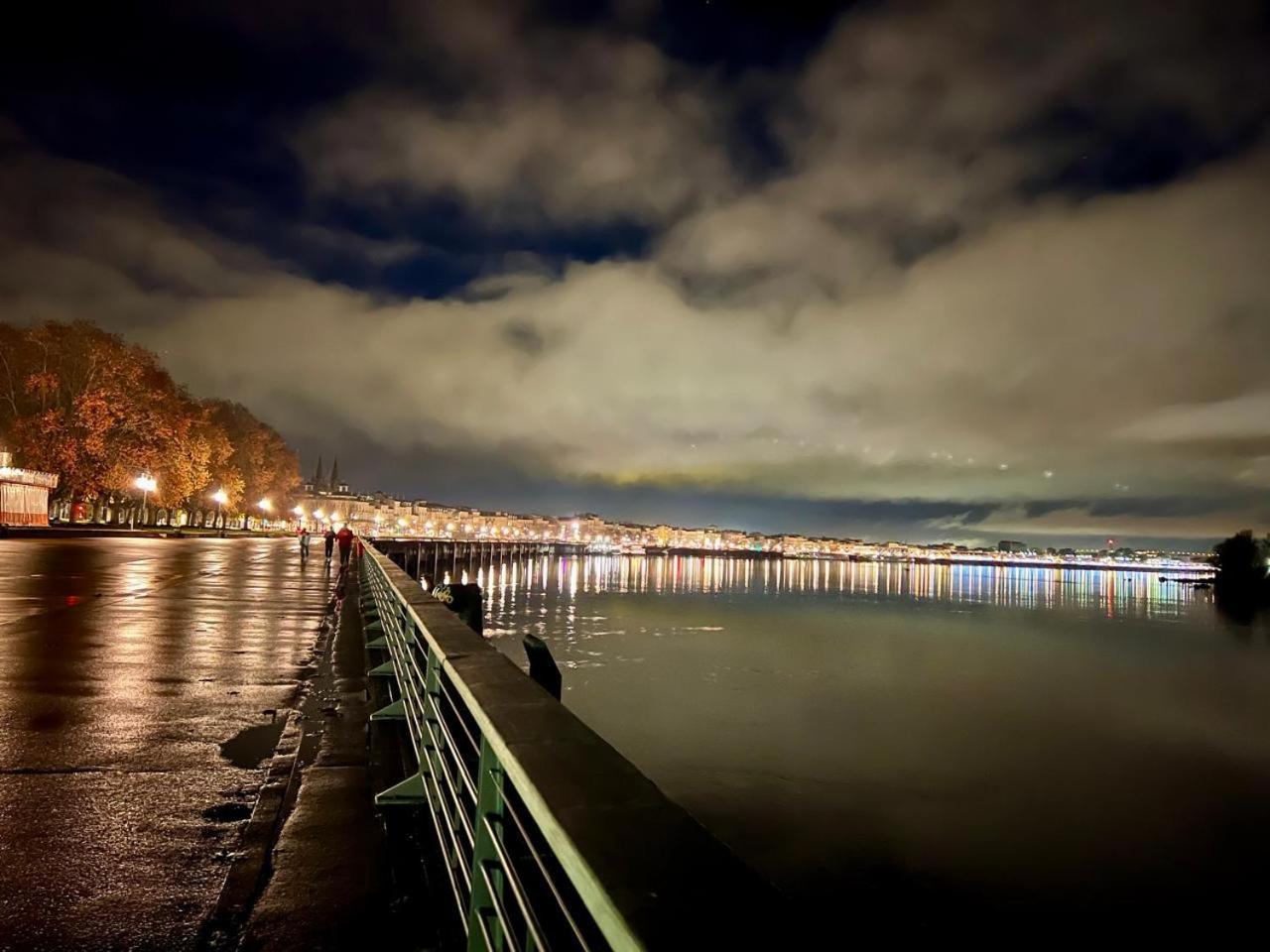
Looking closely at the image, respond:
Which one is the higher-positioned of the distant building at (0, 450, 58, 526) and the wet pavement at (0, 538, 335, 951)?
the distant building at (0, 450, 58, 526)

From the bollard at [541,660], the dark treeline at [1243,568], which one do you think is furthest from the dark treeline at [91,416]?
the dark treeline at [1243,568]

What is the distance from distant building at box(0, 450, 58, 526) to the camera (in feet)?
161

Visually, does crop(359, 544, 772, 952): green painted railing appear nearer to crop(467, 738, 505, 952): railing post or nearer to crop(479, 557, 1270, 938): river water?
crop(467, 738, 505, 952): railing post

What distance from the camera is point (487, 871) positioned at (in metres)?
2.41

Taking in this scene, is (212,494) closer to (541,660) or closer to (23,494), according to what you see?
(23,494)

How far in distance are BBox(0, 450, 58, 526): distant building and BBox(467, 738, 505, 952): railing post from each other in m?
59.7

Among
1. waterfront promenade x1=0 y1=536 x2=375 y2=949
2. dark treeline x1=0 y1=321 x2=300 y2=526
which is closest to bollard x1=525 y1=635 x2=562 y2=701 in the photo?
waterfront promenade x1=0 y1=536 x2=375 y2=949

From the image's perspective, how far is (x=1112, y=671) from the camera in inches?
1379

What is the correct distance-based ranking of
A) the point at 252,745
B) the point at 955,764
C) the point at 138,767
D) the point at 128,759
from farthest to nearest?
the point at 955,764, the point at 252,745, the point at 128,759, the point at 138,767

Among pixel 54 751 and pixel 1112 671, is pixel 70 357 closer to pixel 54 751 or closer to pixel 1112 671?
pixel 54 751

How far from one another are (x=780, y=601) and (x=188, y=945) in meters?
68.9

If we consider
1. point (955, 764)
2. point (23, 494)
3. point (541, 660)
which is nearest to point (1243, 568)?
point (955, 764)

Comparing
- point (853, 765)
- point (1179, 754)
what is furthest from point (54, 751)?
point (1179, 754)

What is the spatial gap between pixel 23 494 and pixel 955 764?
59175 mm
